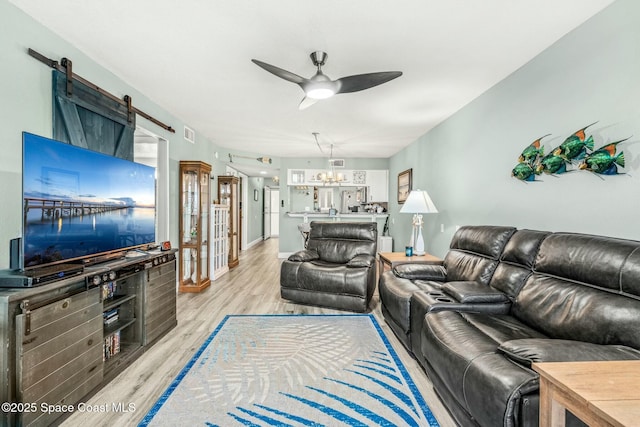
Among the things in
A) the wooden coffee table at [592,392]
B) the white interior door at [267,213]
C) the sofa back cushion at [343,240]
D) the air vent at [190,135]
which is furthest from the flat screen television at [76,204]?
the white interior door at [267,213]

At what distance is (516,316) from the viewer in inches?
79.0

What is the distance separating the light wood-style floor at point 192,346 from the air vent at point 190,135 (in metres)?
2.36

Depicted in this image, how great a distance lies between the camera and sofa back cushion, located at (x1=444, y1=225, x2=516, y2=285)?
7.97 feet

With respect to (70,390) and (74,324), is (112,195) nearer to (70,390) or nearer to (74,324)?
(74,324)

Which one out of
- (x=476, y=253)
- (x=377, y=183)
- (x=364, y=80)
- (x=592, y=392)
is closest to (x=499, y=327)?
(x=592, y=392)

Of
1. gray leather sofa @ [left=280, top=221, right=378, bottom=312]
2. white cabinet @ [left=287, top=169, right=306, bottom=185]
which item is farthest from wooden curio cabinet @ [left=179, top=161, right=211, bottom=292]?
white cabinet @ [left=287, top=169, right=306, bottom=185]

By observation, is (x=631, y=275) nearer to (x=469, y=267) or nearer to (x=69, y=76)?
(x=469, y=267)

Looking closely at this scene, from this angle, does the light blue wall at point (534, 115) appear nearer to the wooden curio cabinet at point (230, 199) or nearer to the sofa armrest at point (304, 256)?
the sofa armrest at point (304, 256)

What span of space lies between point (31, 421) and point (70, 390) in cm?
25

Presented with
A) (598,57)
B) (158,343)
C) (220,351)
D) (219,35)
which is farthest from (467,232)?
(158,343)

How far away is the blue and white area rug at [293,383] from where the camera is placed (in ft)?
5.57

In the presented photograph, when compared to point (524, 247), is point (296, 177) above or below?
above

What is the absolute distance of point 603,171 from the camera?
190cm

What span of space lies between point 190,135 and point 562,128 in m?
4.69
